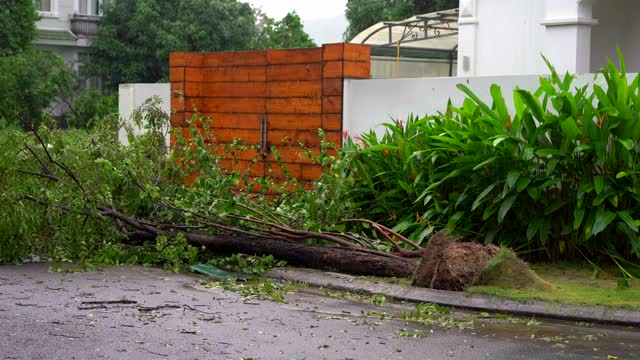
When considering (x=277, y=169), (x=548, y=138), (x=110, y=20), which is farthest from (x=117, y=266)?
(x=110, y=20)

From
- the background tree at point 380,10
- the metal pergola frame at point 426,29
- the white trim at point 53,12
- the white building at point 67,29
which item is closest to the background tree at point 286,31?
the background tree at point 380,10

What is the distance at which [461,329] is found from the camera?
24.9 feet

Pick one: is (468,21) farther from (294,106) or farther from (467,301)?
(467,301)

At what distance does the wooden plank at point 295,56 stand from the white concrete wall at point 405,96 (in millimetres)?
637

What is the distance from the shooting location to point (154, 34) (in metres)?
40.5

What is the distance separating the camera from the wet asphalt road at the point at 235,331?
6.63 meters

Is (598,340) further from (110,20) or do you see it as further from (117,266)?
(110,20)

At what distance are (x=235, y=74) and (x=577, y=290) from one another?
23.7 ft

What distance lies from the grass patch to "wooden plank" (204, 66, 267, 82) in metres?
5.81

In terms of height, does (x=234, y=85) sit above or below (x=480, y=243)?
above

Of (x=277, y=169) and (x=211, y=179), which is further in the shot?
(x=277, y=169)

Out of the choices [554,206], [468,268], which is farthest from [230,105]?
[468,268]

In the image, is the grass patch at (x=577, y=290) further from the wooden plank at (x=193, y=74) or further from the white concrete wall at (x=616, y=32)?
the white concrete wall at (x=616, y=32)

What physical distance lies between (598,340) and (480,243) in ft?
8.70
